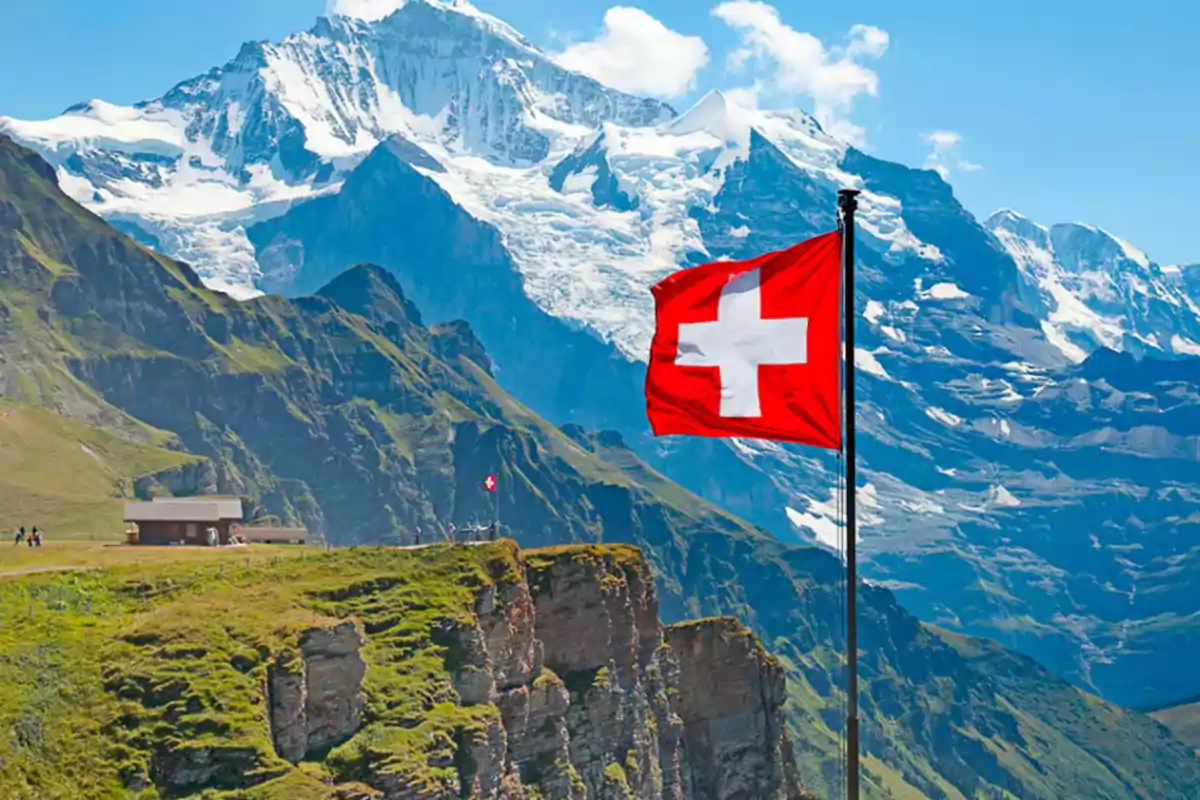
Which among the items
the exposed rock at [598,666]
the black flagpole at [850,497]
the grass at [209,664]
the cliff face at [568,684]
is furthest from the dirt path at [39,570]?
the black flagpole at [850,497]

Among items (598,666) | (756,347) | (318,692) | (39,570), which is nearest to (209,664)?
(318,692)

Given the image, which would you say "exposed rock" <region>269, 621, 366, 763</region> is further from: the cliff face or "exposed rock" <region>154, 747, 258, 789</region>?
the cliff face

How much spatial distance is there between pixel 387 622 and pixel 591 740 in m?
29.9

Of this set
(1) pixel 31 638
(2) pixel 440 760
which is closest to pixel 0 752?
(1) pixel 31 638

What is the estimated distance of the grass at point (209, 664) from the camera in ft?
411

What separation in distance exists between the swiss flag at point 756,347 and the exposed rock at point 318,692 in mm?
89282

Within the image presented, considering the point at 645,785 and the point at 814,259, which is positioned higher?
the point at 814,259

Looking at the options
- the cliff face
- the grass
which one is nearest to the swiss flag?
the grass

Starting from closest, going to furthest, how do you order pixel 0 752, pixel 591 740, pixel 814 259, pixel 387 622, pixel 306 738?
1. pixel 814 259
2. pixel 0 752
3. pixel 306 738
4. pixel 387 622
5. pixel 591 740

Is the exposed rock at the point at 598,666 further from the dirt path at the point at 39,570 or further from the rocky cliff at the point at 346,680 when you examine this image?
the dirt path at the point at 39,570

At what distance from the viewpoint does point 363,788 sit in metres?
134

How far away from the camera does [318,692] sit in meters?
143

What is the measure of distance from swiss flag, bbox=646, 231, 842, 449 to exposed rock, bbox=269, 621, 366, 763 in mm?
89282

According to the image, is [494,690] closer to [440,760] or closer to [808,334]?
[440,760]
